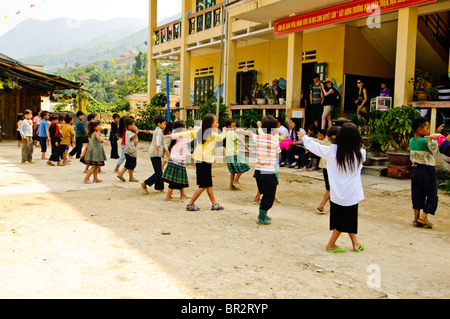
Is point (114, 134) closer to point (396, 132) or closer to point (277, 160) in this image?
point (277, 160)

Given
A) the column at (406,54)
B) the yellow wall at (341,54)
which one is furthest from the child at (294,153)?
the yellow wall at (341,54)

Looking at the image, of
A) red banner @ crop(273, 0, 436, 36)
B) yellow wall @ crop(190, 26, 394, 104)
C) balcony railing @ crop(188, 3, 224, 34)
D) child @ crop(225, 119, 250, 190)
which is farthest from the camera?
balcony railing @ crop(188, 3, 224, 34)

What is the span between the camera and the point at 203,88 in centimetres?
2084

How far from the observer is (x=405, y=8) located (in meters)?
9.36

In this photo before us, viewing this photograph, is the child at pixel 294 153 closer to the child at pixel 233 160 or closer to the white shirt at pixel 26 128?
the child at pixel 233 160

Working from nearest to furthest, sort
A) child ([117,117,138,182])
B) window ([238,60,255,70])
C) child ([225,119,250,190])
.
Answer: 1. child ([225,119,250,190])
2. child ([117,117,138,182])
3. window ([238,60,255,70])

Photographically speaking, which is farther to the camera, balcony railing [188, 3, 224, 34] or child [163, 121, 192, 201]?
balcony railing [188, 3, 224, 34]

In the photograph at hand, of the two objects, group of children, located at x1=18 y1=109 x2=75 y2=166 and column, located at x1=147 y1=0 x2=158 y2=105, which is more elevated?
column, located at x1=147 y1=0 x2=158 y2=105

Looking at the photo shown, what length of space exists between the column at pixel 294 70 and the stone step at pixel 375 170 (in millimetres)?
3555

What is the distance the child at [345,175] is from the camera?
167 inches

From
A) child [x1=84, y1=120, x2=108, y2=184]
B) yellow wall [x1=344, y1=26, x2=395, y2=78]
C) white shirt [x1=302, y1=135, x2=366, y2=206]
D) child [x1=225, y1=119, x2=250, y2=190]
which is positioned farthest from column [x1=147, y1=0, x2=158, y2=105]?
white shirt [x1=302, y1=135, x2=366, y2=206]

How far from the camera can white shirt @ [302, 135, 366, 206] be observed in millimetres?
4254

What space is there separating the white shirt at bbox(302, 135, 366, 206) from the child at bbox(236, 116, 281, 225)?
1.13 meters

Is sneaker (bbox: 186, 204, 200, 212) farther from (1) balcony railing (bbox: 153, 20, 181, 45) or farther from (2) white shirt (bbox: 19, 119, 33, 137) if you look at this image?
(1) balcony railing (bbox: 153, 20, 181, 45)
